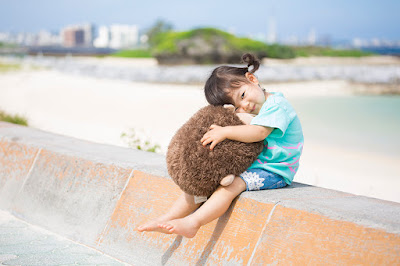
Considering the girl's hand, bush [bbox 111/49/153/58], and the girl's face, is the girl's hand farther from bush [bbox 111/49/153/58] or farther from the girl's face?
bush [bbox 111/49/153/58]

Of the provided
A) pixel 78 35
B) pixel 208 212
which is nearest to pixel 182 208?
pixel 208 212

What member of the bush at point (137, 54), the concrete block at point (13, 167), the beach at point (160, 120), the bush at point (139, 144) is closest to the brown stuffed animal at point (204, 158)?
the beach at point (160, 120)

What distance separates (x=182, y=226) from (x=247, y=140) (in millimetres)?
583

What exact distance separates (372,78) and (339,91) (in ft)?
16.8

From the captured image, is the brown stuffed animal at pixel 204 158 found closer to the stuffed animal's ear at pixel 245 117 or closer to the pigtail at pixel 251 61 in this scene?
the stuffed animal's ear at pixel 245 117

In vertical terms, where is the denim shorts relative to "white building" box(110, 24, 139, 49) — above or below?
above

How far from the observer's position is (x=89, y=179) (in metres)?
3.46

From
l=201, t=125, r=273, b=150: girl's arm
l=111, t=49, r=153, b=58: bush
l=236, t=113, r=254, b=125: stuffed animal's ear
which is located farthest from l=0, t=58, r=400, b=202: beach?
l=111, t=49, r=153, b=58: bush

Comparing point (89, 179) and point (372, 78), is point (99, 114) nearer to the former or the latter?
point (89, 179)

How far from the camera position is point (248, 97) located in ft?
9.45

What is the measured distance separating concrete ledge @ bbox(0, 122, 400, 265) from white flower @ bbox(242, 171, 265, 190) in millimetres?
60

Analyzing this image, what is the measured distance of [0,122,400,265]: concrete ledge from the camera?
2180 mm

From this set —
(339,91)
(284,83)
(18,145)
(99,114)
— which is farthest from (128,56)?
(18,145)

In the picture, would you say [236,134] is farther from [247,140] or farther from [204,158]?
[204,158]
